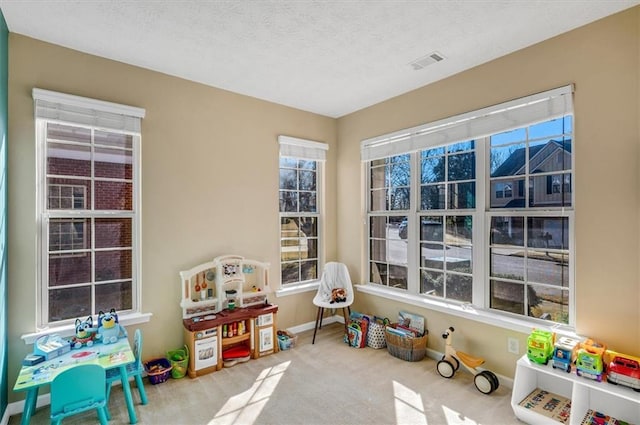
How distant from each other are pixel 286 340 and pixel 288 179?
6.25ft

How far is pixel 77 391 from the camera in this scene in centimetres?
204

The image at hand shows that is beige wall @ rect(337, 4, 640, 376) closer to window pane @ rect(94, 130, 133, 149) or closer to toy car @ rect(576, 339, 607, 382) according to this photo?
toy car @ rect(576, 339, 607, 382)

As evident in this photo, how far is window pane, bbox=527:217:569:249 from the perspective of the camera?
2564 millimetres

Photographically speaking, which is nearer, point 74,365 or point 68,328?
point 74,365

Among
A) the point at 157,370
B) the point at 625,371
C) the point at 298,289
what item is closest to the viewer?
the point at 625,371

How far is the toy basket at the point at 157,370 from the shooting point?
2812 millimetres

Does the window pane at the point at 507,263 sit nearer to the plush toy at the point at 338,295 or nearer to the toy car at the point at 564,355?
the toy car at the point at 564,355

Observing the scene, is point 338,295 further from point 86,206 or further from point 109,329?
point 86,206

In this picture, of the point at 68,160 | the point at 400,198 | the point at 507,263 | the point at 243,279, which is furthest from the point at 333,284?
the point at 68,160

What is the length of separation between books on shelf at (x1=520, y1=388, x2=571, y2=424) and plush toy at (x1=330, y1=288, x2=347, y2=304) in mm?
1959

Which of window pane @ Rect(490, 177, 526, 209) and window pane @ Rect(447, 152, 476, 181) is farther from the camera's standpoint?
window pane @ Rect(447, 152, 476, 181)

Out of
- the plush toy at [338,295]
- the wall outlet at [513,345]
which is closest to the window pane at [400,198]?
the plush toy at [338,295]

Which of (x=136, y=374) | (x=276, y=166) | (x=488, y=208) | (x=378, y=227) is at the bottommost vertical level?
(x=136, y=374)

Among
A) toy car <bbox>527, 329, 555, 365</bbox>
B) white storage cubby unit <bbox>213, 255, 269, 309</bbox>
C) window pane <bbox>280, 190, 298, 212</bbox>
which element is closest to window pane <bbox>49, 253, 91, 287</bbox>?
white storage cubby unit <bbox>213, 255, 269, 309</bbox>
